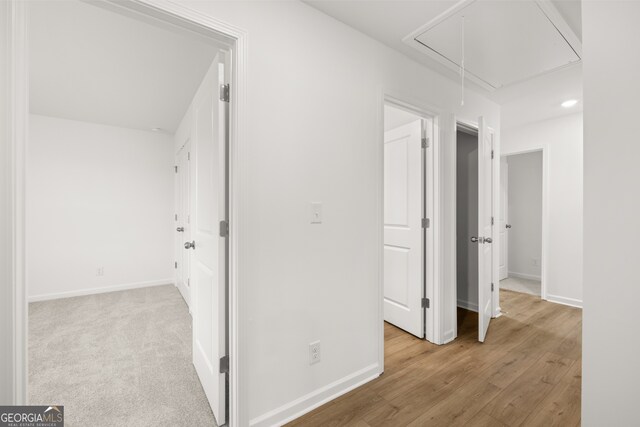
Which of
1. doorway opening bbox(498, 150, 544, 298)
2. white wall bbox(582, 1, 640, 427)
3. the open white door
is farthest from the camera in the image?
doorway opening bbox(498, 150, 544, 298)

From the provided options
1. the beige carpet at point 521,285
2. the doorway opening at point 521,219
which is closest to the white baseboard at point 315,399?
the beige carpet at point 521,285

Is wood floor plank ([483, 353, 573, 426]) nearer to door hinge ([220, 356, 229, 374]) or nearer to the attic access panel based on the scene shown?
door hinge ([220, 356, 229, 374])

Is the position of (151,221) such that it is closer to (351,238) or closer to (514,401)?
(351,238)

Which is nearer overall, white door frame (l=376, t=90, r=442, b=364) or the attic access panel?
the attic access panel

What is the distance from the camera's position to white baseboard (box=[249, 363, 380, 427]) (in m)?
1.55

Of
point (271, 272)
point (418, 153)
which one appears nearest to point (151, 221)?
point (271, 272)

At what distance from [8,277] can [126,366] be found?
5.19 ft

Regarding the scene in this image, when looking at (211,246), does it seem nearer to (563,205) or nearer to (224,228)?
(224,228)

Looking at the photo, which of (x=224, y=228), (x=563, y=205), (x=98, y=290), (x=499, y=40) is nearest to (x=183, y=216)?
(x=98, y=290)

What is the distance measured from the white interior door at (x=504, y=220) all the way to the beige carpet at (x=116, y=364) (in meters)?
4.88

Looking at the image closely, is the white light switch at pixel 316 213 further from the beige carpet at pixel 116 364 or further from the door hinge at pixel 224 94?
the beige carpet at pixel 116 364

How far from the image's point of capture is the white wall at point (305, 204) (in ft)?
4.92

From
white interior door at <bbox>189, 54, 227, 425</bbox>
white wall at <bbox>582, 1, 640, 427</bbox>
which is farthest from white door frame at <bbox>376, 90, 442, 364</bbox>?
white interior door at <bbox>189, 54, 227, 425</bbox>

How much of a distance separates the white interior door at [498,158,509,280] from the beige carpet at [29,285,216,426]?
16.0 feet
